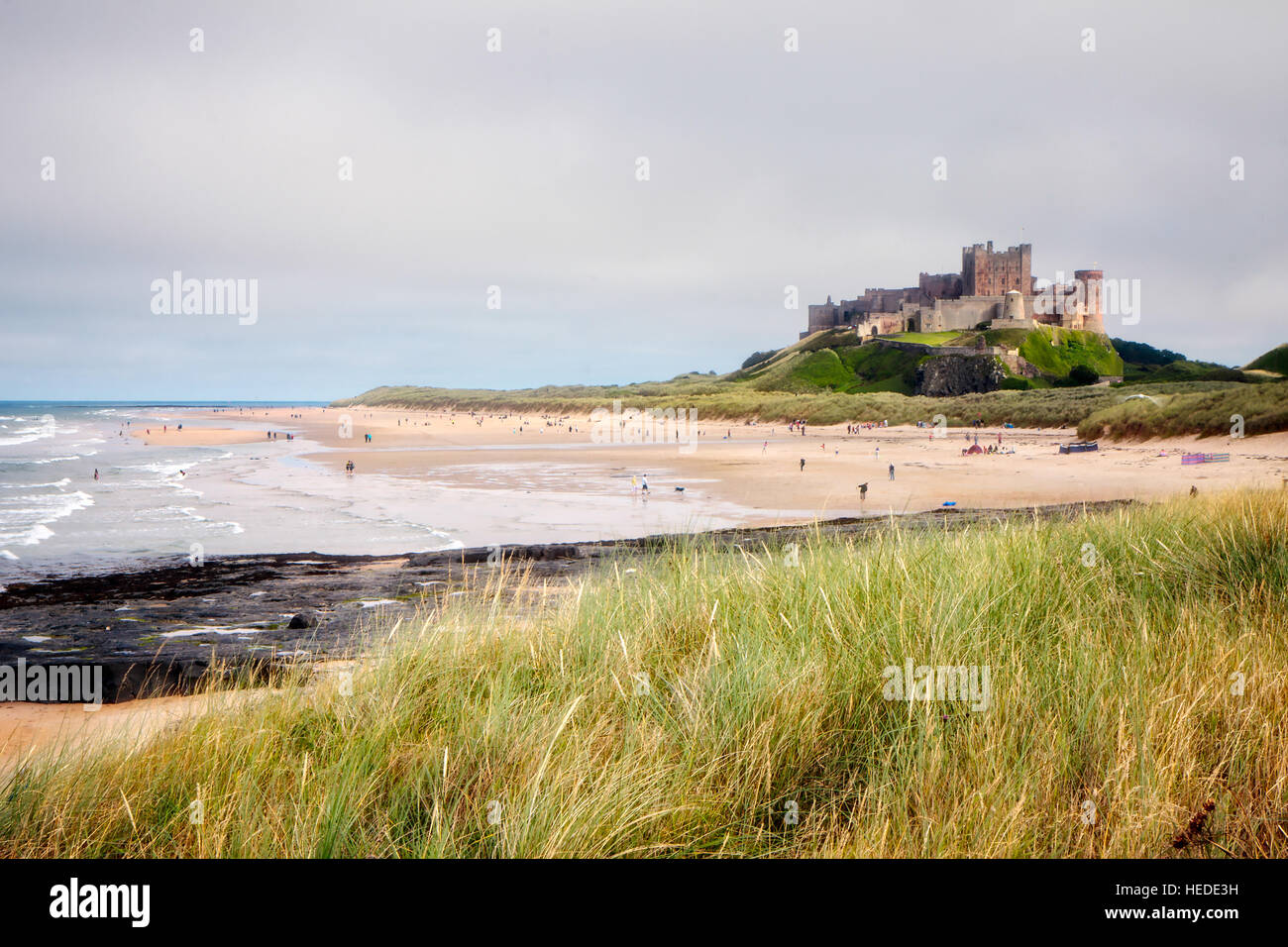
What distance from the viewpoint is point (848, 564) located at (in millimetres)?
5688

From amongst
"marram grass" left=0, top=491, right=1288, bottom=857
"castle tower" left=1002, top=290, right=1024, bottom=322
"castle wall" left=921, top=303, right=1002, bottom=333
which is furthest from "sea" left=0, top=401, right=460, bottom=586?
"castle wall" left=921, top=303, right=1002, bottom=333

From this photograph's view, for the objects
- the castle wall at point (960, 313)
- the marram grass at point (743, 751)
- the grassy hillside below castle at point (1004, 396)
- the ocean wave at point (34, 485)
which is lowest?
the ocean wave at point (34, 485)

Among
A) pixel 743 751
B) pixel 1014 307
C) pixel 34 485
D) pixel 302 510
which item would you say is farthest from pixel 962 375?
pixel 743 751

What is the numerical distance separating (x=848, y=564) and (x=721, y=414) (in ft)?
229

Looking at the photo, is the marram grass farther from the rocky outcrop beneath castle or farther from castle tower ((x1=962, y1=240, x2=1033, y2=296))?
castle tower ((x1=962, y1=240, x2=1033, y2=296))

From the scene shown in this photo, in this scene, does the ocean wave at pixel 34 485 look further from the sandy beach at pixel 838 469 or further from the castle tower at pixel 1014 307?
the castle tower at pixel 1014 307

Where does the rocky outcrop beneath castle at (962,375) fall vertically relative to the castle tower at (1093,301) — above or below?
below

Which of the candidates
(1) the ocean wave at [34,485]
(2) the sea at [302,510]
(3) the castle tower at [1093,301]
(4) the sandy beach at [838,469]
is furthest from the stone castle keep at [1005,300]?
(1) the ocean wave at [34,485]

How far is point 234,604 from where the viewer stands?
34.2 ft

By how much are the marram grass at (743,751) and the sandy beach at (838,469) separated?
20.0ft

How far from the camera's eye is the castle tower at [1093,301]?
356 ft

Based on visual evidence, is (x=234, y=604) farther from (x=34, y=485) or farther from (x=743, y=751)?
(x=34, y=485)
